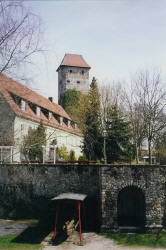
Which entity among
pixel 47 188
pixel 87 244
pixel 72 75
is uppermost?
pixel 72 75

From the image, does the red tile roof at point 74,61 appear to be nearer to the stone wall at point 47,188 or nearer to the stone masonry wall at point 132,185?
the stone wall at point 47,188

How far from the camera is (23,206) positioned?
16562mm

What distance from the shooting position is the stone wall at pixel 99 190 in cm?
1373

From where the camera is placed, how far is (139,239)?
40.9 ft

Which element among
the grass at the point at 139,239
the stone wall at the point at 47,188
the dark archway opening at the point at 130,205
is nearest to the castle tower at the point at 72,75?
the stone wall at the point at 47,188

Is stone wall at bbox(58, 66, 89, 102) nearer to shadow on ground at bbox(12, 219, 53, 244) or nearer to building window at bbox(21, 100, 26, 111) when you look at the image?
shadow on ground at bbox(12, 219, 53, 244)

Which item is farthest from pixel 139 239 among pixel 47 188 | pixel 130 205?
pixel 47 188

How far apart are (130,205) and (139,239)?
8.58 feet

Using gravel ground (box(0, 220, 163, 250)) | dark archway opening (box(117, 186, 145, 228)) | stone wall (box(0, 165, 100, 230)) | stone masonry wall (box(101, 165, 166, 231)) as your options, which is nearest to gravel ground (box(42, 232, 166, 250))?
gravel ground (box(0, 220, 163, 250))

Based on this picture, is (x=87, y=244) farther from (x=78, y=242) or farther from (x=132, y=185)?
(x=132, y=185)

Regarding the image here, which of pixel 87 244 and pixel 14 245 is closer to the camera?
pixel 14 245

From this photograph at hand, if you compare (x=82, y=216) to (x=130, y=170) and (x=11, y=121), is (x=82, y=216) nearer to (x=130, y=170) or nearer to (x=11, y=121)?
(x=130, y=170)

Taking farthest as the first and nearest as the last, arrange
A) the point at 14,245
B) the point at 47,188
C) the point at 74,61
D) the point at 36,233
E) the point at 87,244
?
1. the point at 74,61
2. the point at 47,188
3. the point at 36,233
4. the point at 87,244
5. the point at 14,245

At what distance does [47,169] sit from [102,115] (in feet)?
49.3
